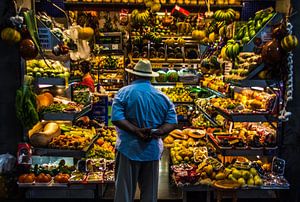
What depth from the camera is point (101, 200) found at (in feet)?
20.2

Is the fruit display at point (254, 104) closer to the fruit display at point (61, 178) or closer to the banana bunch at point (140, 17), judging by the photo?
the fruit display at point (61, 178)

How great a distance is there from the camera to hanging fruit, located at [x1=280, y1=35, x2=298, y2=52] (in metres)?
5.41

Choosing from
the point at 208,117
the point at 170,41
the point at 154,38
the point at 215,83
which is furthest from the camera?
the point at 154,38

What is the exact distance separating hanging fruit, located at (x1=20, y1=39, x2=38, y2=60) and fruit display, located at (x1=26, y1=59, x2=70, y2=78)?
39 centimetres

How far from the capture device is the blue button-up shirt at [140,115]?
15.7ft

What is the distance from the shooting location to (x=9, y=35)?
536 centimetres

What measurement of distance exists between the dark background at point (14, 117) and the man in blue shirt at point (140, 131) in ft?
6.18

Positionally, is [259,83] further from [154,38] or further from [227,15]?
[154,38]

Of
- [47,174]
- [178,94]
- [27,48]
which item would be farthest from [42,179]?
[178,94]

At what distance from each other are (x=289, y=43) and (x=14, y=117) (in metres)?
4.13

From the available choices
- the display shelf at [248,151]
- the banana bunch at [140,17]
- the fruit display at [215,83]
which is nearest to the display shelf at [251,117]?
the display shelf at [248,151]

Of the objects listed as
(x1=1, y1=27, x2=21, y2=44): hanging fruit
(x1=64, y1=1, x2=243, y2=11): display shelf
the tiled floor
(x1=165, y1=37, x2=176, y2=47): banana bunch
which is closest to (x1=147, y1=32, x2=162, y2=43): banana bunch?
(x1=165, y1=37, x2=176, y2=47): banana bunch

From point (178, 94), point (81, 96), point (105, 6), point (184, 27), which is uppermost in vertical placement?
point (105, 6)

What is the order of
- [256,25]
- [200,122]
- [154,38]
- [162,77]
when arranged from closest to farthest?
[256,25], [200,122], [162,77], [154,38]
